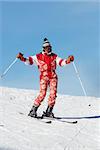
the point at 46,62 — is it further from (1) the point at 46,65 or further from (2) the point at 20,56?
(2) the point at 20,56

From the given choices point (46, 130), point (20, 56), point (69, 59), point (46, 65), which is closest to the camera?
point (46, 130)

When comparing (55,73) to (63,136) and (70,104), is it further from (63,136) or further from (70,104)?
(70,104)

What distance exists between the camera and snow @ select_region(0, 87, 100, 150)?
28.6 ft

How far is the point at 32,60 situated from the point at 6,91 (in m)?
5.22

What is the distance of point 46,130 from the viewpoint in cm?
1041

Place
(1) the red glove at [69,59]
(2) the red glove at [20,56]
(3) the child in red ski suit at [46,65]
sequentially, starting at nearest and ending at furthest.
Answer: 1. (2) the red glove at [20,56]
2. (1) the red glove at [69,59]
3. (3) the child in red ski suit at [46,65]

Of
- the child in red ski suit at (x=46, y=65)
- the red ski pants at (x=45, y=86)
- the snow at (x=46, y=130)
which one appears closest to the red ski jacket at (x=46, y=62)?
the child in red ski suit at (x=46, y=65)

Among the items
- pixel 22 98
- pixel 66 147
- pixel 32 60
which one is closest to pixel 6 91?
pixel 22 98

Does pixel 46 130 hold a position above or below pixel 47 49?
below

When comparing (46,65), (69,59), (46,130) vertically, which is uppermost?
(69,59)

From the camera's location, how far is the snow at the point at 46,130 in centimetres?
871

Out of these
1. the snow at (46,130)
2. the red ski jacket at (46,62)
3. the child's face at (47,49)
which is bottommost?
the snow at (46,130)

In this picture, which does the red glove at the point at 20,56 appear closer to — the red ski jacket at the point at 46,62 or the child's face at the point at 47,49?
the red ski jacket at the point at 46,62

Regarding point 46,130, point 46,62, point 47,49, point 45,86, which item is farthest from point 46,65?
point 46,130
